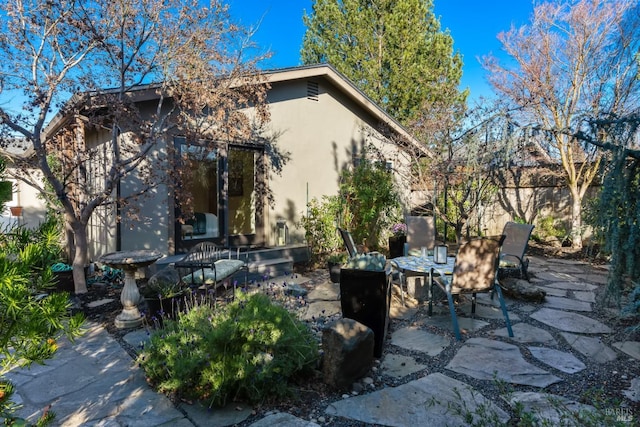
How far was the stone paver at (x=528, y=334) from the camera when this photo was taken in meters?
3.69

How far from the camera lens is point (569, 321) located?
4.25m

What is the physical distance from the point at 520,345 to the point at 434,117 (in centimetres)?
711

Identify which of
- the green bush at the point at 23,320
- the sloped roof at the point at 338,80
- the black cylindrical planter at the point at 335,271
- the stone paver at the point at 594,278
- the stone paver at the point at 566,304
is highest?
the sloped roof at the point at 338,80

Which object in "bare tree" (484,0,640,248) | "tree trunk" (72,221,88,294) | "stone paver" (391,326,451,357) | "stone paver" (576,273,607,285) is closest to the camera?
"stone paver" (391,326,451,357)

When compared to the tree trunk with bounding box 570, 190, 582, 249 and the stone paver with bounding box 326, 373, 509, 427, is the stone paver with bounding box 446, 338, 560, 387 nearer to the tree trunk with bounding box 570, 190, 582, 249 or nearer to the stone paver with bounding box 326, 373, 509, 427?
the stone paver with bounding box 326, 373, 509, 427

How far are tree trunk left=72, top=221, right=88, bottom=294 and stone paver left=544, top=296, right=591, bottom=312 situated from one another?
20.8 feet

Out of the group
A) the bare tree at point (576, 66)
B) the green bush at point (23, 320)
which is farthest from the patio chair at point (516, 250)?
the green bush at point (23, 320)

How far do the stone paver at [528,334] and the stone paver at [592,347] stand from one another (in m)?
0.17

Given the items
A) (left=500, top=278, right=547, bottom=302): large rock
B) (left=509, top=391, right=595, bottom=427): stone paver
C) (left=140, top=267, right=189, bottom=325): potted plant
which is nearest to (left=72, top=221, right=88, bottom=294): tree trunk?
(left=140, top=267, right=189, bottom=325): potted plant

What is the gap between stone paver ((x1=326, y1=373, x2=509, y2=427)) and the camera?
236 cm

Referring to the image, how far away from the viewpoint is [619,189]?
2441mm

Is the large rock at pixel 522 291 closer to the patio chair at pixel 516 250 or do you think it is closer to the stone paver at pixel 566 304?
the stone paver at pixel 566 304

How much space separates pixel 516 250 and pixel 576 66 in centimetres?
595

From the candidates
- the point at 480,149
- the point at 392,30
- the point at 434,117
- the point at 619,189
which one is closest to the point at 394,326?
the point at 619,189
